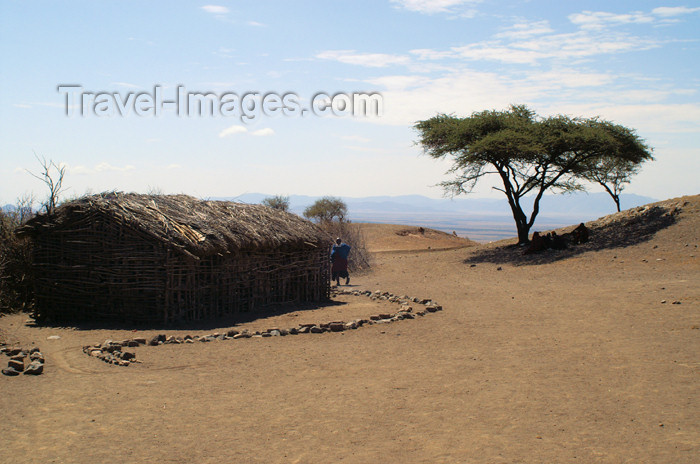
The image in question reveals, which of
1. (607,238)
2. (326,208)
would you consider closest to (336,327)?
(607,238)

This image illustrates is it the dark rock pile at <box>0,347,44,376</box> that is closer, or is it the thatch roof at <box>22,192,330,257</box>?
the dark rock pile at <box>0,347,44,376</box>

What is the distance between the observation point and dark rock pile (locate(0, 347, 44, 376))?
7664mm

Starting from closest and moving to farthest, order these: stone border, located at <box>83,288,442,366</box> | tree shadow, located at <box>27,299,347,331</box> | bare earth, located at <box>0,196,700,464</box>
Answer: bare earth, located at <box>0,196,700,464</box>
stone border, located at <box>83,288,442,366</box>
tree shadow, located at <box>27,299,347,331</box>

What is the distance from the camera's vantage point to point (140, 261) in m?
11.6

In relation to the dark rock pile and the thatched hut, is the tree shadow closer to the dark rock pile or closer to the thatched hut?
the thatched hut

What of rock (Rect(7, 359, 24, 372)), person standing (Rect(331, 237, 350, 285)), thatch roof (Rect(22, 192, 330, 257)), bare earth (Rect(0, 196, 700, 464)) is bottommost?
bare earth (Rect(0, 196, 700, 464))

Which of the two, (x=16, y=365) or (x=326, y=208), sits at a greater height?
(x=326, y=208)

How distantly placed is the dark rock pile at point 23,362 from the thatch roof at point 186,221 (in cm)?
338

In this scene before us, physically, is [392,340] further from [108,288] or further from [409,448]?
[108,288]

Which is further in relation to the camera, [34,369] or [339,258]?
[339,258]

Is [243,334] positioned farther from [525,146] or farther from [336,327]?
[525,146]

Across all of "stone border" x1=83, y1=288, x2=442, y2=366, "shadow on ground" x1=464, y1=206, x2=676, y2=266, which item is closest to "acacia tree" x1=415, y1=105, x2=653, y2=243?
"shadow on ground" x1=464, y1=206, x2=676, y2=266

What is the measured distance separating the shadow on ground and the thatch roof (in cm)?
1151

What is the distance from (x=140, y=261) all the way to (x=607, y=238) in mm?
18736
